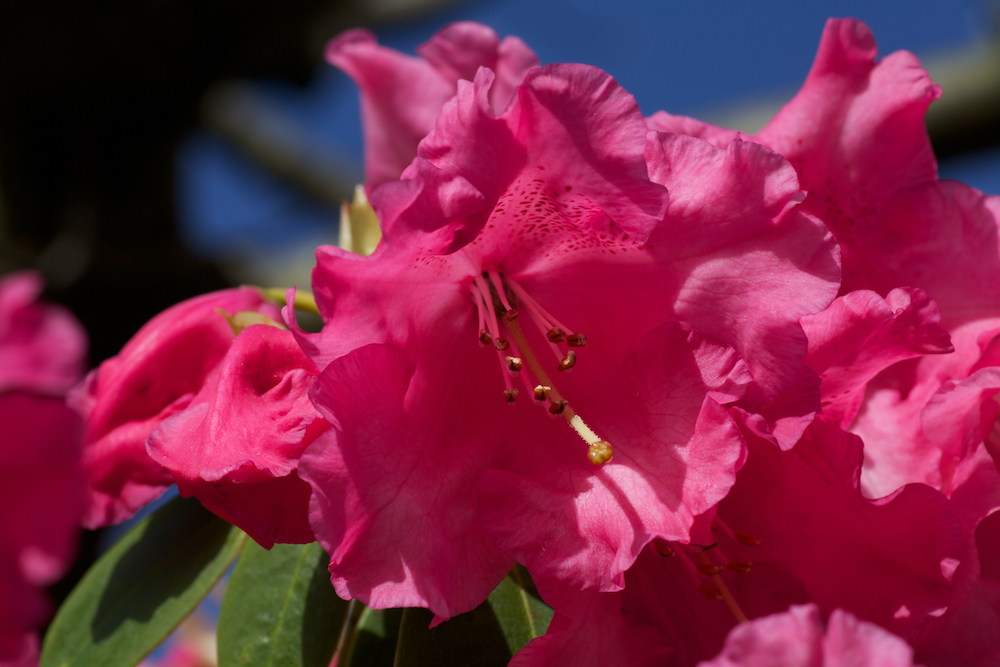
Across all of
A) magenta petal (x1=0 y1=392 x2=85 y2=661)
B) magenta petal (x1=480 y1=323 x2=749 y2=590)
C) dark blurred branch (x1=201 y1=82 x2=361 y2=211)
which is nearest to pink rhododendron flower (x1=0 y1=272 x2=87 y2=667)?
magenta petal (x1=0 y1=392 x2=85 y2=661)

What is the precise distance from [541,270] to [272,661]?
40 centimetres

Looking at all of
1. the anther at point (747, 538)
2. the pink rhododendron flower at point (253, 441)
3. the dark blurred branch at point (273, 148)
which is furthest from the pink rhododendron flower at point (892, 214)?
the dark blurred branch at point (273, 148)

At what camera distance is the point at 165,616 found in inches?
34.6

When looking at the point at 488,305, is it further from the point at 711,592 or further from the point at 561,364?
the point at 711,592

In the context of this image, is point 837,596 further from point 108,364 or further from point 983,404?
point 108,364

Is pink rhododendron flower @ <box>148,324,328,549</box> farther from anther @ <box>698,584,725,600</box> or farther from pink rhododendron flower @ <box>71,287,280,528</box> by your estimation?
anther @ <box>698,584,725,600</box>

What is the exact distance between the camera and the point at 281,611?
2.65ft

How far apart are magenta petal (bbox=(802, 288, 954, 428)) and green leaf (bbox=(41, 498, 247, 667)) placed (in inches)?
21.8

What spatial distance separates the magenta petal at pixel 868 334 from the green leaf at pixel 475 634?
0.31 m

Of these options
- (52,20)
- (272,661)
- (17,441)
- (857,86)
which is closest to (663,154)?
(857,86)

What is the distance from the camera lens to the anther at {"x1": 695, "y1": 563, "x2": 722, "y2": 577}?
63cm

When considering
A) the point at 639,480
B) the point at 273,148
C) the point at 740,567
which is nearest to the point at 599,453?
the point at 639,480

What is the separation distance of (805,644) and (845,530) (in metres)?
0.20

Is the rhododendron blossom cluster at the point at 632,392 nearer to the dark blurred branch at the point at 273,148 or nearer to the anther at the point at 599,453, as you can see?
the anther at the point at 599,453
